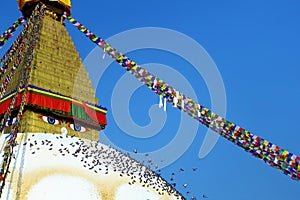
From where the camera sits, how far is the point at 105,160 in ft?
30.1

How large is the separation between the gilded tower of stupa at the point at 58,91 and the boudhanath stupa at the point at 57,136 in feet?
0.09

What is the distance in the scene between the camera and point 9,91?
13.1 m

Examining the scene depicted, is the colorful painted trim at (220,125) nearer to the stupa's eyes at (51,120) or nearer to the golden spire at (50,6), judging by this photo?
the stupa's eyes at (51,120)

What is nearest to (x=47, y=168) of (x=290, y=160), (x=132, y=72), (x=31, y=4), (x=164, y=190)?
(x=164, y=190)

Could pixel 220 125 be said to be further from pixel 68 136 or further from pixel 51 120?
pixel 51 120

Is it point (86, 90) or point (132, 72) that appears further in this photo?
point (86, 90)

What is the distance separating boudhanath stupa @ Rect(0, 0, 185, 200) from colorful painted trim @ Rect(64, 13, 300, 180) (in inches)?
73.2

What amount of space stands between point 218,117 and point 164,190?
6.99 ft

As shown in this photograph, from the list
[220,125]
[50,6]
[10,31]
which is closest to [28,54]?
[10,31]

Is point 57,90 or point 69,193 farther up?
point 57,90

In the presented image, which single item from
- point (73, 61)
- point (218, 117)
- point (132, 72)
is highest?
point (73, 61)

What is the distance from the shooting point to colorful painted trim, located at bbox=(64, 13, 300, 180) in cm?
733

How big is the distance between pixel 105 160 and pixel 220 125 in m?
2.67

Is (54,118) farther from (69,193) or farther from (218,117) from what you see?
(218,117)
